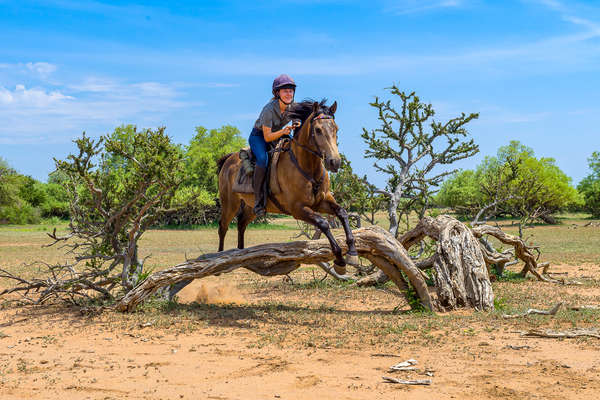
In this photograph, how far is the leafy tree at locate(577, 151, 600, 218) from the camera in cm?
4547

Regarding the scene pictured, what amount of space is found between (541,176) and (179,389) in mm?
38546

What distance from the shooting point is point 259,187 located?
823 centimetres

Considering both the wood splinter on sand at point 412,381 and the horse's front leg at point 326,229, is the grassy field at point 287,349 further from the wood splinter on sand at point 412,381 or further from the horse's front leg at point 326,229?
the horse's front leg at point 326,229

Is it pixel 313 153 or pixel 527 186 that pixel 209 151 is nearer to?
pixel 527 186

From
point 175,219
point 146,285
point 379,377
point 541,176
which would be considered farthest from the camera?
point 175,219

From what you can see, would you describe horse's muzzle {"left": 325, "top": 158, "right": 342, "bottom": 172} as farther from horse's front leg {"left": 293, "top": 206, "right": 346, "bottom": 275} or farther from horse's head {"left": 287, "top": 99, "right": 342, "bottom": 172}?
horse's front leg {"left": 293, "top": 206, "right": 346, "bottom": 275}

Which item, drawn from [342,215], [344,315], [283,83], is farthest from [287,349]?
[283,83]

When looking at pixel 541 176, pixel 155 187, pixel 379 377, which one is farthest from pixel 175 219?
pixel 379 377

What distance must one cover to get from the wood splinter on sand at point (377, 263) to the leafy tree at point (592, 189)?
41.2 metres

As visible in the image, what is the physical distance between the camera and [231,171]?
31.8 ft

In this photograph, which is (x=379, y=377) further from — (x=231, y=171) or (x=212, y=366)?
(x=231, y=171)

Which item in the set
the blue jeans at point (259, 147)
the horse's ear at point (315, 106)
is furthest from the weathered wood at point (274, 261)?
the horse's ear at point (315, 106)

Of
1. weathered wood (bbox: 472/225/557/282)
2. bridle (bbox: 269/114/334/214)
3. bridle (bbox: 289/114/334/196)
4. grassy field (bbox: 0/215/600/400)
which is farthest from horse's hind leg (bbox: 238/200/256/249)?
weathered wood (bbox: 472/225/557/282)

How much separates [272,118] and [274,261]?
→ 7.27 feet
